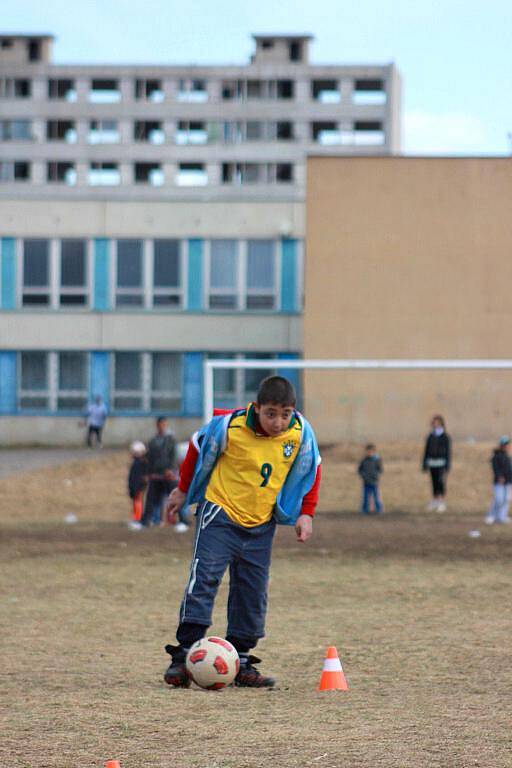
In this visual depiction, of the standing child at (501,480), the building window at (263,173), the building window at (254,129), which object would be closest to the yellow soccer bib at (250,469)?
the standing child at (501,480)

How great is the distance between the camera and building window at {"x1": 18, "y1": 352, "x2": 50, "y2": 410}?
46.4 metres

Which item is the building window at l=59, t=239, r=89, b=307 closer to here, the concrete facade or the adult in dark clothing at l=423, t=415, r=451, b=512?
the concrete facade

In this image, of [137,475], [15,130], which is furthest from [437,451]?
[15,130]

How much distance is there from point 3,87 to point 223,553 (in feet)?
293

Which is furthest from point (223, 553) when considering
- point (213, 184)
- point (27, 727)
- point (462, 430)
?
point (213, 184)

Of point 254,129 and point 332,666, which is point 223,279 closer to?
point 332,666

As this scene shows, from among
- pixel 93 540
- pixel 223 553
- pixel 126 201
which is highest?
pixel 126 201

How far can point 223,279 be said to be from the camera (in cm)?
4634

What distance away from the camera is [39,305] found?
154 feet

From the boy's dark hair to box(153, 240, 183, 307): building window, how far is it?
38.6m

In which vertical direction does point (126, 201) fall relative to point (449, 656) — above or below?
above

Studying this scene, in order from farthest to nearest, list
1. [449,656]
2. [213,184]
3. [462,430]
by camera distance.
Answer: [213,184]
[462,430]
[449,656]

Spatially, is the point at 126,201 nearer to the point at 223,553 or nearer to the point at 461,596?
the point at 461,596

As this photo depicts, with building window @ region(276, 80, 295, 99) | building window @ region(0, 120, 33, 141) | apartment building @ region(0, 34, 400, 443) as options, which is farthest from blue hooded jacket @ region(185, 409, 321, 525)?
building window @ region(0, 120, 33, 141)
